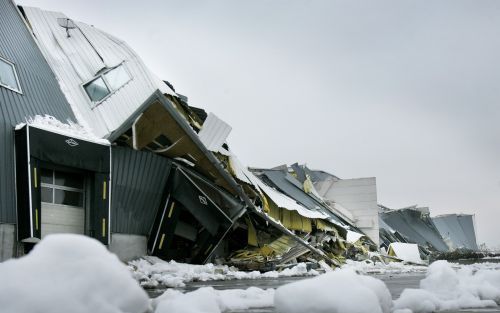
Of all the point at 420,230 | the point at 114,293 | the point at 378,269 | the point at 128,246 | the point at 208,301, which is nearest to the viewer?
the point at 114,293

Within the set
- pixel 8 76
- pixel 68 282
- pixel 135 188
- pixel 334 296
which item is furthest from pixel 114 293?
pixel 135 188

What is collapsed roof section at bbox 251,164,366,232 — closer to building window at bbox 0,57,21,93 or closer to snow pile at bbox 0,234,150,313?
building window at bbox 0,57,21,93

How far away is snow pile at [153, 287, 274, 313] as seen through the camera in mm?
4014

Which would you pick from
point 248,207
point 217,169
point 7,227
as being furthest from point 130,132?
point 248,207

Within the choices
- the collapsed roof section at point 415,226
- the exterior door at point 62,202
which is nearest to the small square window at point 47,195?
the exterior door at point 62,202

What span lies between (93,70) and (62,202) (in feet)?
26.6

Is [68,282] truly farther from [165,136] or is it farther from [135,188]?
[165,136]

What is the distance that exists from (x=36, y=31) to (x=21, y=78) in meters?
7.61

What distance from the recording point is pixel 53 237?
12.1 ft

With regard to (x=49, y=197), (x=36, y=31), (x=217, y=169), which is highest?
(x=36, y=31)

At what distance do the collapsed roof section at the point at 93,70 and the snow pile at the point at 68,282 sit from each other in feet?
44.6

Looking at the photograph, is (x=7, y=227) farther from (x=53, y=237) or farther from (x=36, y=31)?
(x=36, y=31)

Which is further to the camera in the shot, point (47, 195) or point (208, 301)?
point (47, 195)

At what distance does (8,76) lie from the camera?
48.3 ft
